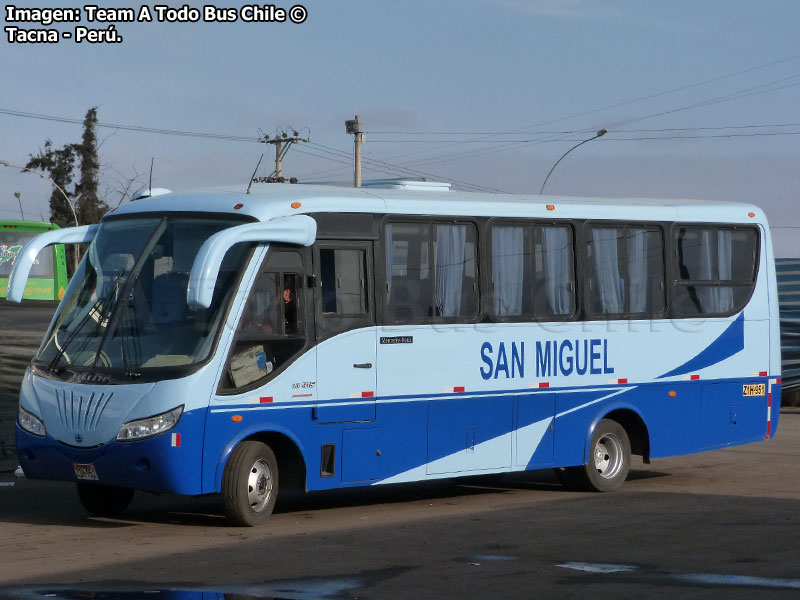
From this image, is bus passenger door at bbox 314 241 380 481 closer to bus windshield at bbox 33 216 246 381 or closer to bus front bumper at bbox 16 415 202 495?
bus windshield at bbox 33 216 246 381

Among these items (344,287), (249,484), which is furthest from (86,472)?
(344,287)

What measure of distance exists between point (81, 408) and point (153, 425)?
76cm

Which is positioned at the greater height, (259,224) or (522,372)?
(259,224)

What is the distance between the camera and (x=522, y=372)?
14.0 meters

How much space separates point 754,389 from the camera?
52.5 feet

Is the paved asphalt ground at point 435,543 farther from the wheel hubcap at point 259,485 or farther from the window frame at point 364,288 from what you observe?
the window frame at point 364,288

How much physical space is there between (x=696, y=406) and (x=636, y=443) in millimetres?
842

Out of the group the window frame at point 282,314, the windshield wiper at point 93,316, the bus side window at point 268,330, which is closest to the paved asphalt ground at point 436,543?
the window frame at point 282,314

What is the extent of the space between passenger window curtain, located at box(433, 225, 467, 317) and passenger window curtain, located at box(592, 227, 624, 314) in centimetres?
186

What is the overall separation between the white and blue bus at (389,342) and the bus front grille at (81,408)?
21 millimetres

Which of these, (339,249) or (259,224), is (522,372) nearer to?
(339,249)

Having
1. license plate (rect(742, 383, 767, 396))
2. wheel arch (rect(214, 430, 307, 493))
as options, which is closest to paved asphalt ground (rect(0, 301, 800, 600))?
wheel arch (rect(214, 430, 307, 493))

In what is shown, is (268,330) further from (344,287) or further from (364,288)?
(364,288)

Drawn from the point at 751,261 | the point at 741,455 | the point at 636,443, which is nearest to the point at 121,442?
the point at 636,443
